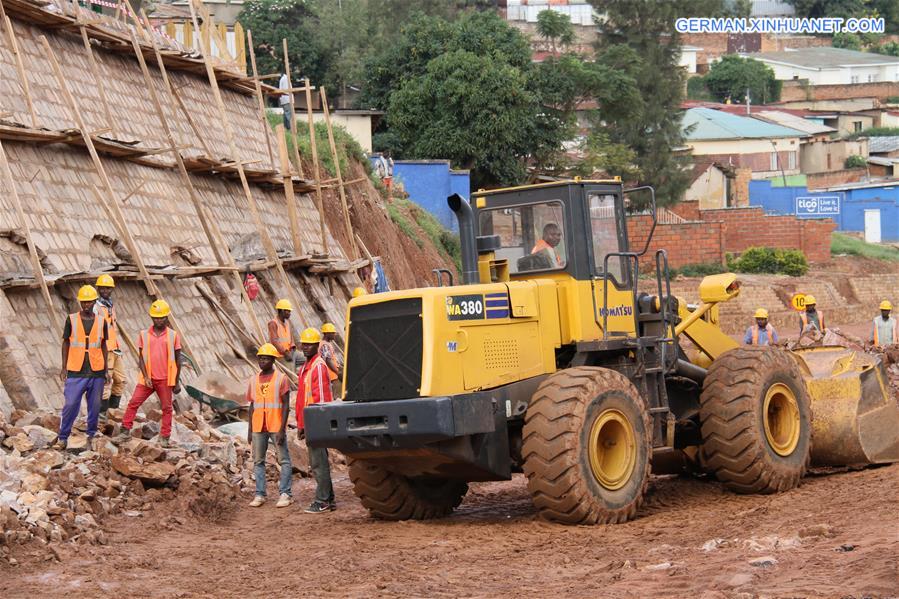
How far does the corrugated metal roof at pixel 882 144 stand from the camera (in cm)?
7369

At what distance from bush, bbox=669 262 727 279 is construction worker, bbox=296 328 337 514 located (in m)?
30.3

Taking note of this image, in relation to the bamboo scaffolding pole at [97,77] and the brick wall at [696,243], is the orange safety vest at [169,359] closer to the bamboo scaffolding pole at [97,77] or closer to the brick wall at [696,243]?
the bamboo scaffolding pole at [97,77]

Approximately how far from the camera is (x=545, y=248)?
12047mm

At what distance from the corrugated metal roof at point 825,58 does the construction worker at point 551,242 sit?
82.5 m

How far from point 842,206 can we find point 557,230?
49.9m

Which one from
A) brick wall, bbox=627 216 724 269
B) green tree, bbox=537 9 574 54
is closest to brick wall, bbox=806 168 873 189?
green tree, bbox=537 9 574 54

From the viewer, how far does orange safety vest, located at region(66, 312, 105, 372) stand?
13.4 meters

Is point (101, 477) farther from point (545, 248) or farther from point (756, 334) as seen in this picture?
point (756, 334)

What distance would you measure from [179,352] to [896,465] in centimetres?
749

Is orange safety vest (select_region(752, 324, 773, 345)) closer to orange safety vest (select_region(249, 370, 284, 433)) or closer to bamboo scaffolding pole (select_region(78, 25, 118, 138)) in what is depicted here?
orange safety vest (select_region(249, 370, 284, 433))

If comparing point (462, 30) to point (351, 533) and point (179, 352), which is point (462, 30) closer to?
point (179, 352)

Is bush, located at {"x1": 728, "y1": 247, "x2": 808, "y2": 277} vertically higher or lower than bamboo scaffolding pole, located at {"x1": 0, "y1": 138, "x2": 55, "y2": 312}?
lower

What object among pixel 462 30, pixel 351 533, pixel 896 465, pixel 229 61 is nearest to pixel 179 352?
pixel 351 533

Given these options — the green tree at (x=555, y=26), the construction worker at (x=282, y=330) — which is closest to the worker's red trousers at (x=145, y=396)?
the construction worker at (x=282, y=330)
